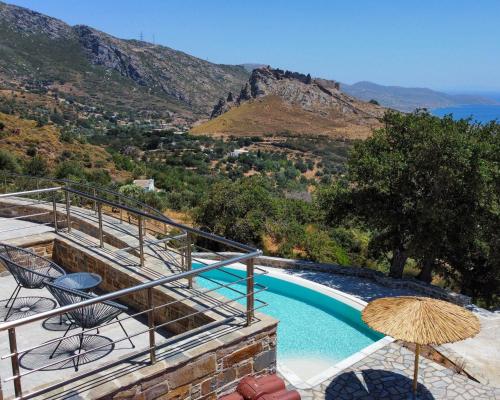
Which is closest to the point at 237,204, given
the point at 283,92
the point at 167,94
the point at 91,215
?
the point at 91,215

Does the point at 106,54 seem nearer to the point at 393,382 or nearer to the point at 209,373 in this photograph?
the point at 393,382

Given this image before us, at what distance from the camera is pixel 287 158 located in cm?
6391

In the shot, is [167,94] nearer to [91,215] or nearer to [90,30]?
[90,30]

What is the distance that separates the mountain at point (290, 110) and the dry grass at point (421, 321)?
79.4 m

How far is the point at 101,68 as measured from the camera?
12456 centimetres

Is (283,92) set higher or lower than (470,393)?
higher

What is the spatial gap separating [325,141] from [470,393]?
240 feet

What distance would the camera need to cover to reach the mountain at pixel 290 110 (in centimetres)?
8912

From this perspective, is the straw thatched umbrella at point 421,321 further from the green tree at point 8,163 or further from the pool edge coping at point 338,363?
the green tree at point 8,163

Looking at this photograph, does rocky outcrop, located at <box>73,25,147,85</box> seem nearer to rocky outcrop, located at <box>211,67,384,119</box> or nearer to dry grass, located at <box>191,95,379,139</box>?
rocky outcrop, located at <box>211,67,384,119</box>

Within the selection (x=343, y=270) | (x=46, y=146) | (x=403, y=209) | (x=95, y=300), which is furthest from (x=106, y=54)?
(x=95, y=300)

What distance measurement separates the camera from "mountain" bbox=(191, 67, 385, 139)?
8912cm

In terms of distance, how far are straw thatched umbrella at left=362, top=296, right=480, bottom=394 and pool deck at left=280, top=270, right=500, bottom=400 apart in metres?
0.47

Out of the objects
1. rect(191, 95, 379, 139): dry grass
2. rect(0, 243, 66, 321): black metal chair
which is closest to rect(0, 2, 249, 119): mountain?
rect(191, 95, 379, 139): dry grass
